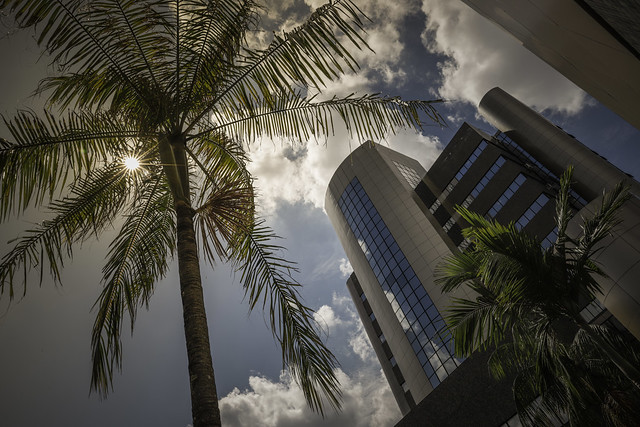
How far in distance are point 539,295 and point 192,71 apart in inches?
271

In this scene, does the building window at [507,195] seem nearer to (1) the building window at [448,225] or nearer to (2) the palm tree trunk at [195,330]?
(1) the building window at [448,225]

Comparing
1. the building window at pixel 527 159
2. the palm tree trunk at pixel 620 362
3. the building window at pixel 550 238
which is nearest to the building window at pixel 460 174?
the building window at pixel 527 159

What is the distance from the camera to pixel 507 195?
98.5 feet

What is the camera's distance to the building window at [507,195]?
1164 inches

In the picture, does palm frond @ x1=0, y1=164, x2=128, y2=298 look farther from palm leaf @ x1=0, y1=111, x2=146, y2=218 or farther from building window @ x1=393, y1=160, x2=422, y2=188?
building window @ x1=393, y1=160, x2=422, y2=188

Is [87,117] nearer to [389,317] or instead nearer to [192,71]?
[192,71]

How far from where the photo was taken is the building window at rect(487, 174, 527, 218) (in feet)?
97.0

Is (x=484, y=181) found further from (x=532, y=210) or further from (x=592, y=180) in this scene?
(x=592, y=180)

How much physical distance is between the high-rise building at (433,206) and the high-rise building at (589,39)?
21013 millimetres

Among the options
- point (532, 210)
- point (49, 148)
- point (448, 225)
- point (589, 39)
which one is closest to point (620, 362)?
point (589, 39)

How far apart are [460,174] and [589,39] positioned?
116 ft

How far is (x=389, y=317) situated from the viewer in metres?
32.7

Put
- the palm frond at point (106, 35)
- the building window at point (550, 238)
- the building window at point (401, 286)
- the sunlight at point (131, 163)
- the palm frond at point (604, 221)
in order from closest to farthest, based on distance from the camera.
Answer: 1. the palm frond at point (106, 35)
2. the sunlight at point (131, 163)
3. the palm frond at point (604, 221)
4. the building window at point (550, 238)
5. the building window at point (401, 286)

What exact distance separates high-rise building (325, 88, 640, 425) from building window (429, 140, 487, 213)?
0.37 feet
